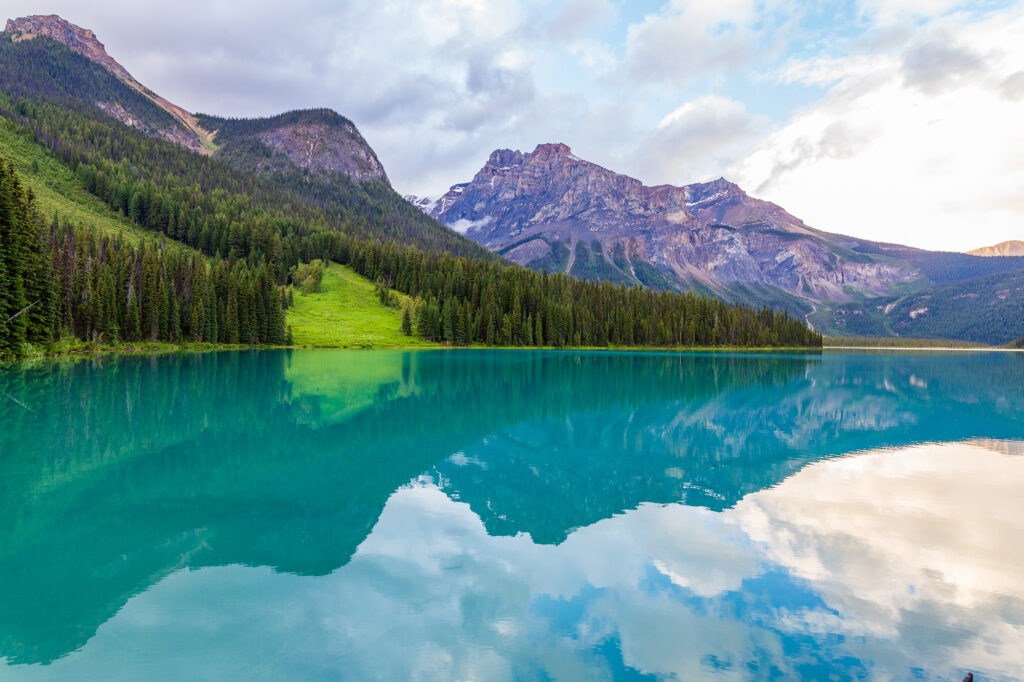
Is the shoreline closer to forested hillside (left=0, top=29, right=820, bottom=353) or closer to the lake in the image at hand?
forested hillside (left=0, top=29, right=820, bottom=353)

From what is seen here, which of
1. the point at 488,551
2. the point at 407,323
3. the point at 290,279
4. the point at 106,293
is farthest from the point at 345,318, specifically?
the point at 488,551

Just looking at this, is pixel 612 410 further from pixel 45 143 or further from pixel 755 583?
pixel 45 143

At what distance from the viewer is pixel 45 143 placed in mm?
179375

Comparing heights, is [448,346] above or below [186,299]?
below

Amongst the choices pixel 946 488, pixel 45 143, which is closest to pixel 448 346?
pixel 946 488

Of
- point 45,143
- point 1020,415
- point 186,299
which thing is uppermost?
point 45,143

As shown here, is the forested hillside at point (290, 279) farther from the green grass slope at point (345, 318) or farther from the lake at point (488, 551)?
the lake at point (488, 551)

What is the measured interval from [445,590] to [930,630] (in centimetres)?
981

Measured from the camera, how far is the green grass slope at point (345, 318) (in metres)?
121

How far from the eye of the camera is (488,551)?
1320cm

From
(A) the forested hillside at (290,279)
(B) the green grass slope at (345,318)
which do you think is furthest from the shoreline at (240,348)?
(B) the green grass slope at (345,318)

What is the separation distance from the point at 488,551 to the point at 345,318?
131449 mm

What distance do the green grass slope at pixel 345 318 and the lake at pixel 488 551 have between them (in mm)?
93255

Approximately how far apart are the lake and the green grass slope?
9325 cm
